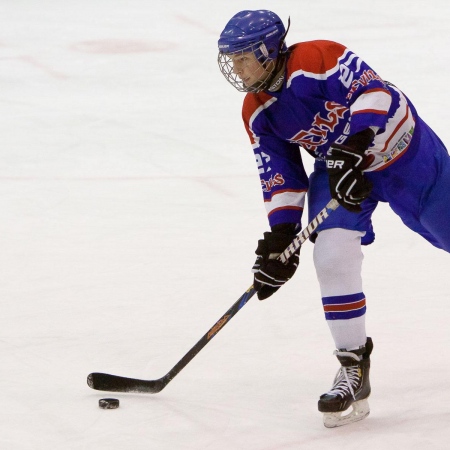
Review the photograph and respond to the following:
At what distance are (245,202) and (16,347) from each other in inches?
63.6

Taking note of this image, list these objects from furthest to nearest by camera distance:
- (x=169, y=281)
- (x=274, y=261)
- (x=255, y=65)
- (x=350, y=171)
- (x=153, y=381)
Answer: (x=169, y=281) → (x=153, y=381) → (x=274, y=261) → (x=255, y=65) → (x=350, y=171)

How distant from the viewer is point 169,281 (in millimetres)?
3930

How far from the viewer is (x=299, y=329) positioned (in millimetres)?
3510

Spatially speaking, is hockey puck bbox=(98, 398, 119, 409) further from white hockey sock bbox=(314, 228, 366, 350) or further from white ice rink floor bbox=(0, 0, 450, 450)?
white hockey sock bbox=(314, 228, 366, 350)

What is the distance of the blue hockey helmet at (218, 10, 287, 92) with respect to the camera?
281 centimetres

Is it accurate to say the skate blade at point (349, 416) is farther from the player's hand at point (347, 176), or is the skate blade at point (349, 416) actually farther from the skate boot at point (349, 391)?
the player's hand at point (347, 176)

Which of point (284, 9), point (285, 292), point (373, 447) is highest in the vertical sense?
point (373, 447)

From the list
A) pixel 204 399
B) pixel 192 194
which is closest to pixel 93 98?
pixel 192 194

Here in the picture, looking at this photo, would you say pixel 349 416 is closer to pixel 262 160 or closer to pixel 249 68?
pixel 262 160

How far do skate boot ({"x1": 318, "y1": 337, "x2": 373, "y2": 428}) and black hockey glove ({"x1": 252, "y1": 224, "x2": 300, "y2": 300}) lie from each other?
254 millimetres

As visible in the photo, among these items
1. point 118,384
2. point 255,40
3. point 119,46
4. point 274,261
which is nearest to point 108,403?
point 118,384

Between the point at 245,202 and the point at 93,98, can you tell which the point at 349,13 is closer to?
the point at 93,98

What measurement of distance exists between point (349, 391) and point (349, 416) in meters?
0.07

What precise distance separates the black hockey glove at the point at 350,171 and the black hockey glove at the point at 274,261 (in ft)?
0.97
